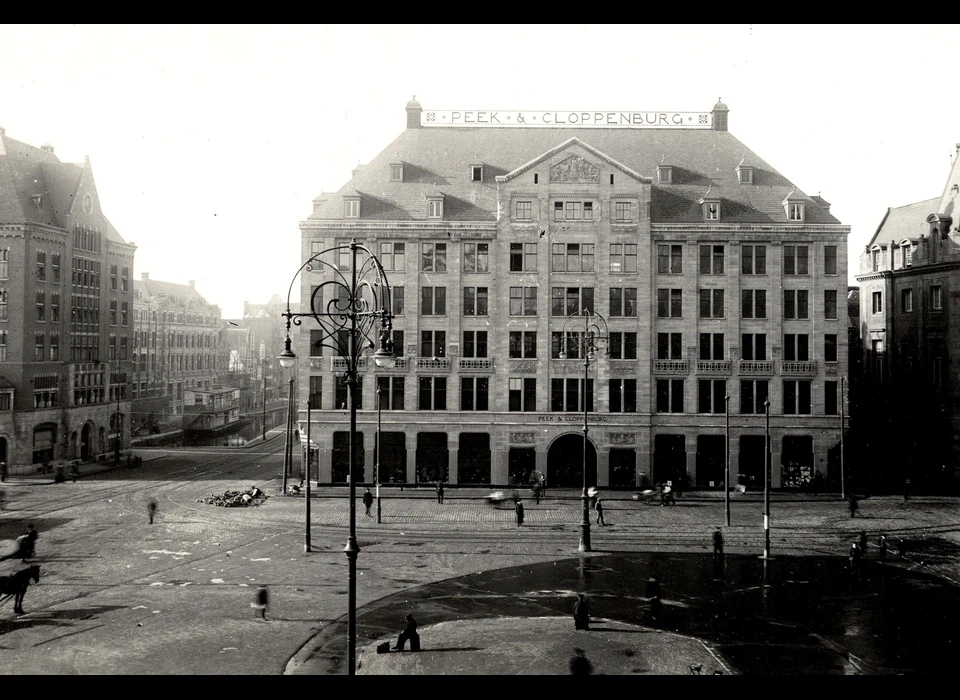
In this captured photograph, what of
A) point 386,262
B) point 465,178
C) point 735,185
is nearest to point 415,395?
point 386,262

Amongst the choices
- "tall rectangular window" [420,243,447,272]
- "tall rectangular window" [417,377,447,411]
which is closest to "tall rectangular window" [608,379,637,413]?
"tall rectangular window" [417,377,447,411]

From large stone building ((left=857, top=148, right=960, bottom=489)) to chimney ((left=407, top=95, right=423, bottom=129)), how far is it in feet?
125

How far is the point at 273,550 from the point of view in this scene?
32.8 metres

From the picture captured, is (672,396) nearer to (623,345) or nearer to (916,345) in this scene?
(623,345)

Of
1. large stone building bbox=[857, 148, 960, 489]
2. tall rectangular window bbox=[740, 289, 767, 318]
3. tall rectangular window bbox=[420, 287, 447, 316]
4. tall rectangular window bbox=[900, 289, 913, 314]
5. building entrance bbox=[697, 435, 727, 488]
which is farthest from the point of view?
tall rectangular window bbox=[900, 289, 913, 314]

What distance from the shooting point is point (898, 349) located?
5531cm

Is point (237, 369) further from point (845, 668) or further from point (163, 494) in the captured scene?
point (845, 668)

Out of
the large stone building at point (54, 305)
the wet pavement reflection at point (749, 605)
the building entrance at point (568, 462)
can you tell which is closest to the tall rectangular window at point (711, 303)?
the building entrance at point (568, 462)

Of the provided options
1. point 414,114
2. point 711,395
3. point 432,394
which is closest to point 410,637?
point 432,394

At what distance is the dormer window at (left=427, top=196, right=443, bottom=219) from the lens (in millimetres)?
51719

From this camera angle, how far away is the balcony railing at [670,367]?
51281 millimetres

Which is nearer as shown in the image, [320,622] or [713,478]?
[320,622]

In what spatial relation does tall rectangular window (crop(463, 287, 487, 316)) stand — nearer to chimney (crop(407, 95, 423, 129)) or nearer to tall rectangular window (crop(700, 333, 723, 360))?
chimney (crop(407, 95, 423, 129))

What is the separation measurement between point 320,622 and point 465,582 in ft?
21.4
